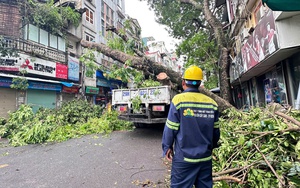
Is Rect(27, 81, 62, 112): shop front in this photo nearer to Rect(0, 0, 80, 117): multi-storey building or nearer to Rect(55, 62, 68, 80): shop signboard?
Rect(0, 0, 80, 117): multi-storey building

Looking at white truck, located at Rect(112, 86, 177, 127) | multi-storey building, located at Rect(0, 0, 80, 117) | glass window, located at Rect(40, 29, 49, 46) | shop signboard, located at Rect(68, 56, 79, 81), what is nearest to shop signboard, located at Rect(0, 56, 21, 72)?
multi-storey building, located at Rect(0, 0, 80, 117)

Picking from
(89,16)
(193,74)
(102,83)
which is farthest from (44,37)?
(193,74)

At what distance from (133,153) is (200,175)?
3005 mm

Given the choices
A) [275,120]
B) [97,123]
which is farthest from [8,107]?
[275,120]

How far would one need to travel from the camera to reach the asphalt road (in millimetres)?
3133

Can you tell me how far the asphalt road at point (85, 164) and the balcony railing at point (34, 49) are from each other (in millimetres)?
7636

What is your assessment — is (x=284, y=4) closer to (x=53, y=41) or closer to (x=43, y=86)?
(x=43, y=86)

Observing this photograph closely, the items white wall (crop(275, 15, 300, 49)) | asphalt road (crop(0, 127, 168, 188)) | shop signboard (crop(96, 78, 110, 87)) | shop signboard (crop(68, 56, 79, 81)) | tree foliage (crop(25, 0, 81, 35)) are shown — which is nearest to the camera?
asphalt road (crop(0, 127, 168, 188))

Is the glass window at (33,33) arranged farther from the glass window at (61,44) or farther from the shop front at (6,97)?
the shop front at (6,97)

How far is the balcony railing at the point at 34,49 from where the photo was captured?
10708 millimetres

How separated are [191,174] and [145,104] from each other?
4278 mm

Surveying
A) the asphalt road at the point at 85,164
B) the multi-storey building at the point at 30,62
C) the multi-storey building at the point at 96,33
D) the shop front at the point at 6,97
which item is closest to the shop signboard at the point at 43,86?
the multi-storey building at the point at 30,62

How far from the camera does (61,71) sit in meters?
13.9

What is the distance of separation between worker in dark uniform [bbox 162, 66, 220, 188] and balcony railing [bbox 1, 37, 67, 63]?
42.0 ft
